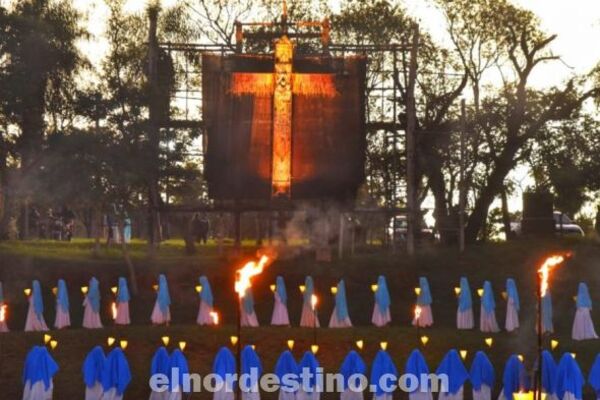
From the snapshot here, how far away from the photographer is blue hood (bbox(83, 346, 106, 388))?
26.8 meters

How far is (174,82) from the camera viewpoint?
43.8 meters

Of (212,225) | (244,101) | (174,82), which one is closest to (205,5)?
(174,82)

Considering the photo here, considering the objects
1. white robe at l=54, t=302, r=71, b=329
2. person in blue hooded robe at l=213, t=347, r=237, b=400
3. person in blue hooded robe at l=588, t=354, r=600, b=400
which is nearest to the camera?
person in blue hooded robe at l=213, t=347, r=237, b=400

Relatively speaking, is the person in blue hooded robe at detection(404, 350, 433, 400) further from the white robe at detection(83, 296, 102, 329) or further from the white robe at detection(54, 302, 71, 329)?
the white robe at detection(54, 302, 71, 329)

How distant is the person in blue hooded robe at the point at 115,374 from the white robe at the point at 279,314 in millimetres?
8864

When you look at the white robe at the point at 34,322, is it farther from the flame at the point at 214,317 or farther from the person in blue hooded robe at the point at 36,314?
the flame at the point at 214,317

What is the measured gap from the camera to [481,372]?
27.5 metres

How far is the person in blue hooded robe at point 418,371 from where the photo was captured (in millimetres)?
26867

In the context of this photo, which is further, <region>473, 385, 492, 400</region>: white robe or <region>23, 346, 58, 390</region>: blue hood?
<region>473, 385, 492, 400</region>: white robe

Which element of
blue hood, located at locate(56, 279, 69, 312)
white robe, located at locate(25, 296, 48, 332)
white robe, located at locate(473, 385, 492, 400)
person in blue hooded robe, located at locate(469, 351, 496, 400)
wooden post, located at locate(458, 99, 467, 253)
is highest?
wooden post, located at locate(458, 99, 467, 253)

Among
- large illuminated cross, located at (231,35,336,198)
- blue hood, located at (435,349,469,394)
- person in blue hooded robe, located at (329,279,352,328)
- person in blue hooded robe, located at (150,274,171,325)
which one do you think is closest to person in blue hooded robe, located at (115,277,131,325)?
person in blue hooded robe, located at (150,274,171,325)

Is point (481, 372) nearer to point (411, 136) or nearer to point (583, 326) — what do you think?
point (583, 326)

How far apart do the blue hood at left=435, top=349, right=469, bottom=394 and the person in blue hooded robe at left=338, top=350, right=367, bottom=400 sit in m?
1.53

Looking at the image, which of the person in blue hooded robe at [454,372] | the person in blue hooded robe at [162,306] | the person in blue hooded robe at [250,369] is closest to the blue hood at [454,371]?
the person in blue hooded robe at [454,372]
